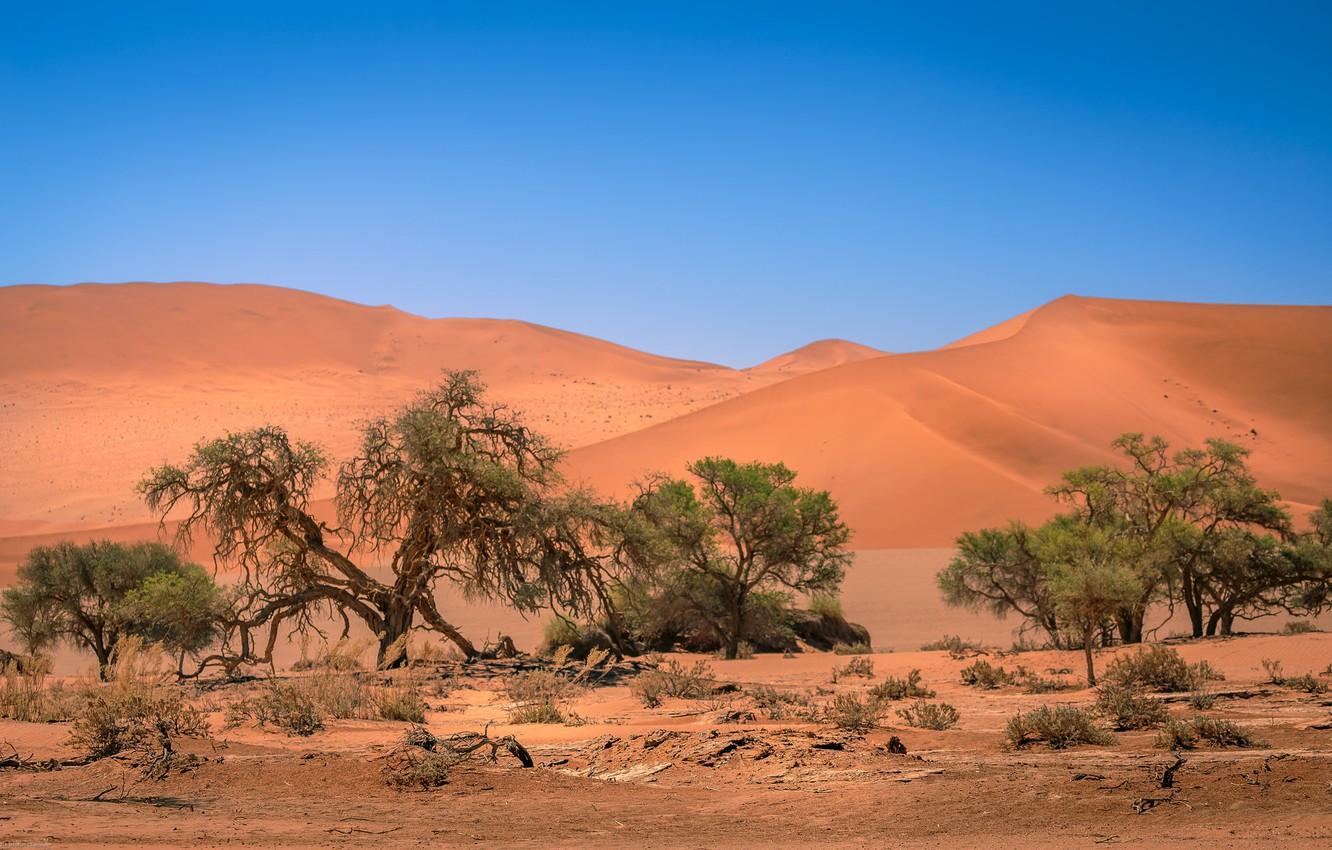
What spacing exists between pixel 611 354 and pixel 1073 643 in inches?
4284

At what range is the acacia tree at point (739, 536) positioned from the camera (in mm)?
23375

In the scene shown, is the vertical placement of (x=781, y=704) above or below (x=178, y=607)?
below

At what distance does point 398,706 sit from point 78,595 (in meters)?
12.1

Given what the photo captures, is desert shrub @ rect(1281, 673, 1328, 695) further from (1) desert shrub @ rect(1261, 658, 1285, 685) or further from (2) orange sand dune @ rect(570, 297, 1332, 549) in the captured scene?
(2) orange sand dune @ rect(570, 297, 1332, 549)

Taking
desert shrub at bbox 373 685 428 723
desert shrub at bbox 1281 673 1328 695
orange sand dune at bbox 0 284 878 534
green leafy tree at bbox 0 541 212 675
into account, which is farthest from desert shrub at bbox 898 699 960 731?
orange sand dune at bbox 0 284 878 534

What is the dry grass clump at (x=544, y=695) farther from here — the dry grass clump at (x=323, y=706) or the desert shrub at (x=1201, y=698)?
the desert shrub at (x=1201, y=698)

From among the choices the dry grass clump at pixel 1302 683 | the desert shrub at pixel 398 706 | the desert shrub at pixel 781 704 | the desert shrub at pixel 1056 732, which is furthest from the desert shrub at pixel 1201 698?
the desert shrub at pixel 398 706

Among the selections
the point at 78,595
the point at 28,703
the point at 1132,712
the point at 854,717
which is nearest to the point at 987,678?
the point at 1132,712

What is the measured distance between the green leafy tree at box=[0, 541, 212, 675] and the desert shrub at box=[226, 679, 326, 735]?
901 cm

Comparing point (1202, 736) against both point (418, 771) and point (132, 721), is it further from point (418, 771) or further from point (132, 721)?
point (132, 721)

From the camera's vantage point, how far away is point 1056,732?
9.90 metres

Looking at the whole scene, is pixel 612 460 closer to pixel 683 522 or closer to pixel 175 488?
pixel 683 522

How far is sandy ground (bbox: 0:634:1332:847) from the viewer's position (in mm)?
6902

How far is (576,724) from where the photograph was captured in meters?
11.6
